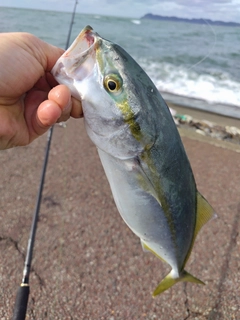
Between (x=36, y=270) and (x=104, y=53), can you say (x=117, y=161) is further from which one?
(x=36, y=270)

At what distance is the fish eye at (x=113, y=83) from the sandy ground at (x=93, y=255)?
1624 millimetres

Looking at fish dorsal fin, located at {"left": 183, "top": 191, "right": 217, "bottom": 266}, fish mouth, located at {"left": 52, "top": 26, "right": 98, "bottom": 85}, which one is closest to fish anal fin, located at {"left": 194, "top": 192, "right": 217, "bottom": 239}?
fish dorsal fin, located at {"left": 183, "top": 191, "right": 217, "bottom": 266}

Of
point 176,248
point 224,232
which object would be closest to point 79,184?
point 224,232

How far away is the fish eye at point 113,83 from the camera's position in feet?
4.08

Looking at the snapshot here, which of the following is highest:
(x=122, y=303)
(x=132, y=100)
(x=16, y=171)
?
(x=132, y=100)

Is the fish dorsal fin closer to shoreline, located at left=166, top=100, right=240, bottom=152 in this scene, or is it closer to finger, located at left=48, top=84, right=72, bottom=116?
finger, located at left=48, top=84, right=72, bottom=116

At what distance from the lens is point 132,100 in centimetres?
127

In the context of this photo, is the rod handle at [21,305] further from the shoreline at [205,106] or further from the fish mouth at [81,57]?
the shoreline at [205,106]

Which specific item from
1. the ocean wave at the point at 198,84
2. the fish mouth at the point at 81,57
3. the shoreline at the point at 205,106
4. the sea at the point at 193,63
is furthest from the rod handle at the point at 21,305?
the ocean wave at the point at 198,84

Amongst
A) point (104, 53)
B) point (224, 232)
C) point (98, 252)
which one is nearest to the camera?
point (104, 53)

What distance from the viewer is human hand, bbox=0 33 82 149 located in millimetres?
1415

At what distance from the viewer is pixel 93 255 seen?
262 cm

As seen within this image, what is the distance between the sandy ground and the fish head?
1470 millimetres

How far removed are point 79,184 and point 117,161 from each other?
2.08m
